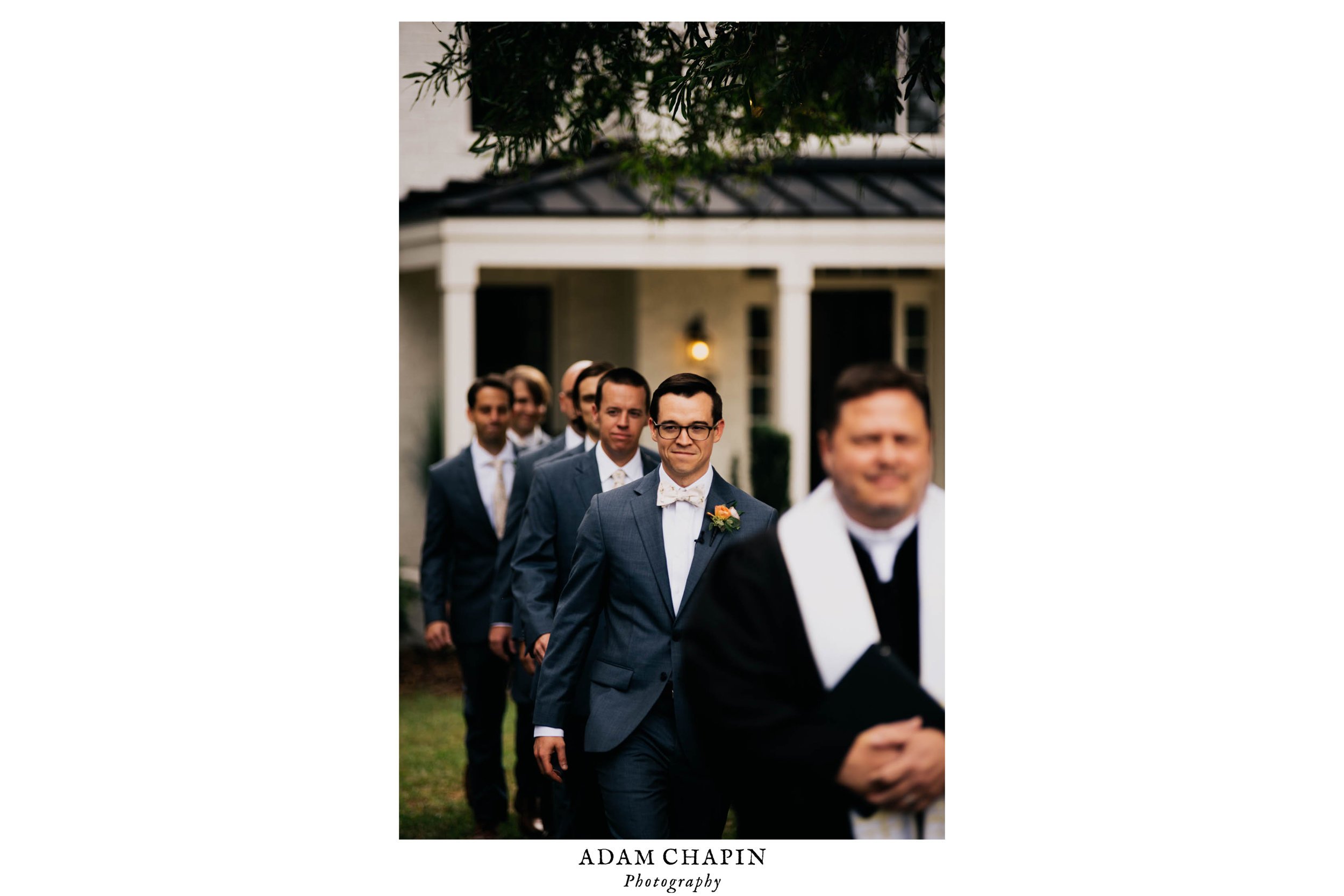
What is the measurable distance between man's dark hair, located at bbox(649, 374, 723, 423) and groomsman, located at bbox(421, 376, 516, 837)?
7.28 feet

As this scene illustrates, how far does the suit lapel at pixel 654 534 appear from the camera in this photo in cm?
449

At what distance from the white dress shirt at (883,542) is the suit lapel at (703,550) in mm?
649

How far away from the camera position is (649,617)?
4.51m

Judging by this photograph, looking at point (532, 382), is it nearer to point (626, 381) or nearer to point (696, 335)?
point (626, 381)

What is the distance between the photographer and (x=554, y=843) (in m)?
4.86

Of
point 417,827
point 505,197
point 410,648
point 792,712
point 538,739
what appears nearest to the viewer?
point 792,712

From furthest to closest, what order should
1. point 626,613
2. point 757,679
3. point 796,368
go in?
point 796,368 < point 626,613 < point 757,679

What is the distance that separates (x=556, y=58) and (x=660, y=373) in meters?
7.19

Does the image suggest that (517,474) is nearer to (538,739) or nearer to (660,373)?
(538,739)

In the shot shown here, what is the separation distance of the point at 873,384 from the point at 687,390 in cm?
79

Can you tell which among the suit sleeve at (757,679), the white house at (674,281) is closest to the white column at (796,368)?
the white house at (674,281)

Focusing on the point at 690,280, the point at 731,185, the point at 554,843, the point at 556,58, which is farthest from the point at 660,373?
the point at 554,843

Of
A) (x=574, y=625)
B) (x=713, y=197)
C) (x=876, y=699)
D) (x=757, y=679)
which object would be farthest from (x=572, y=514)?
(x=713, y=197)

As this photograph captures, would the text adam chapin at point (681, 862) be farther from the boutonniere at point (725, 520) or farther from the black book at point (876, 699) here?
the boutonniere at point (725, 520)
